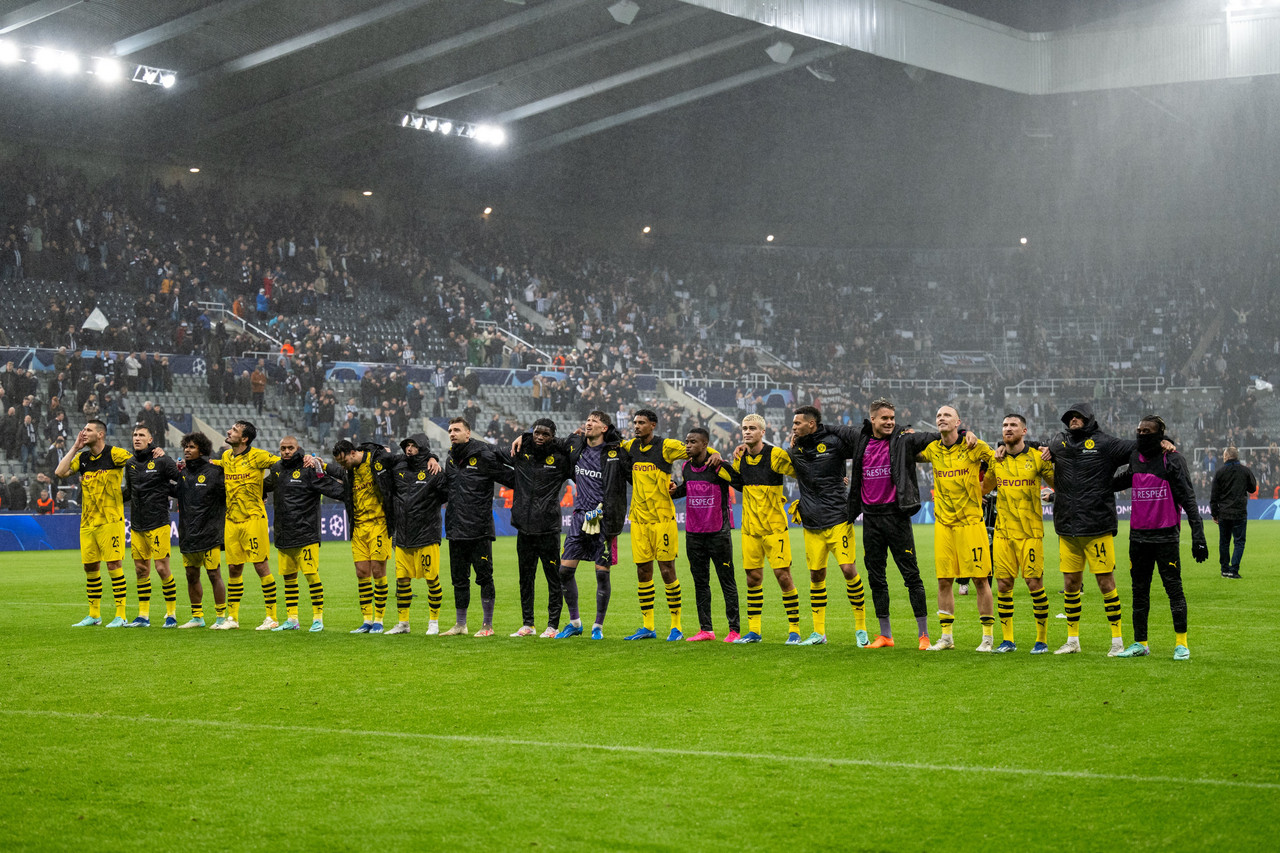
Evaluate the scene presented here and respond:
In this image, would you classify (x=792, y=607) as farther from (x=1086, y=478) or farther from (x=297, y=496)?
(x=297, y=496)

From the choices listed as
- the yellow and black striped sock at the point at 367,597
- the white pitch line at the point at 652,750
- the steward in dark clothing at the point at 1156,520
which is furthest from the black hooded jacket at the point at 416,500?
the steward in dark clothing at the point at 1156,520

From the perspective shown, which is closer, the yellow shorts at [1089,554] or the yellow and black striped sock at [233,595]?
the yellow shorts at [1089,554]

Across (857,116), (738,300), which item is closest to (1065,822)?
(857,116)

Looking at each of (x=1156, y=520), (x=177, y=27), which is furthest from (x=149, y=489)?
(x=177, y=27)

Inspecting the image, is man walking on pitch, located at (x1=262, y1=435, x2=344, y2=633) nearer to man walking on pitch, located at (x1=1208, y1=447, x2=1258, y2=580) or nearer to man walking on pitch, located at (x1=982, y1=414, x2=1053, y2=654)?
man walking on pitch, located at (x1=982, y1=414, x2=1053, y2=654)

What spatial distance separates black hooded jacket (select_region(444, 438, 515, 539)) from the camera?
1319 centimetres

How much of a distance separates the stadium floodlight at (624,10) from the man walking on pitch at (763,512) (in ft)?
69.5

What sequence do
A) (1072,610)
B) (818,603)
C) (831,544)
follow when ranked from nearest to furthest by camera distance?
1. (1072,610)
2. (831,544)
3. (818,603)

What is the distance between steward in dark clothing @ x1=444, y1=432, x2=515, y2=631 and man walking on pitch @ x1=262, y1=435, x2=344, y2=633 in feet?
5.18

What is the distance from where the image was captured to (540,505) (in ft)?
42.6

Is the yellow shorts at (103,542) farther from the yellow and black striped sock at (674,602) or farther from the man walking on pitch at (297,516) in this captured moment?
the yellow and black striped sock at (674,602)

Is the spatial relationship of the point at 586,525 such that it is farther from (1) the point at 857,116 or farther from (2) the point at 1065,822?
(1) the point at 857,116

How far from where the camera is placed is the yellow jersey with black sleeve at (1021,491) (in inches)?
445

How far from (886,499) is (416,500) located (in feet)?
16.0
